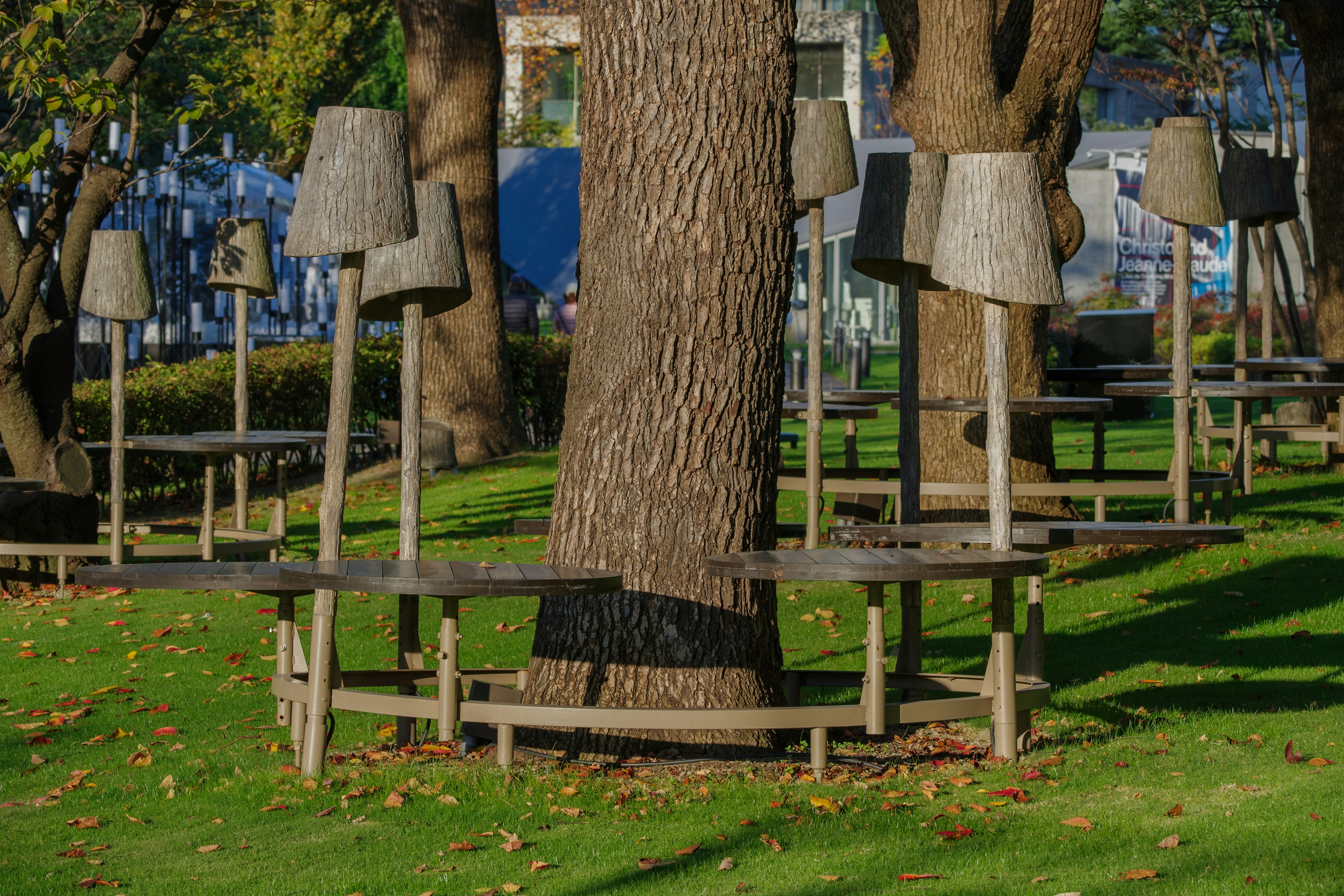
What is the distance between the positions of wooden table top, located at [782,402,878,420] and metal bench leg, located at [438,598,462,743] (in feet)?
15.2

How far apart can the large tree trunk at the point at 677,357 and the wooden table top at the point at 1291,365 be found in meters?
6.63

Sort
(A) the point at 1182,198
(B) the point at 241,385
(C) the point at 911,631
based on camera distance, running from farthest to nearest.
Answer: (B) the point at 241,385 → (A) the point at 1182,198 → (C) the point at 911,631

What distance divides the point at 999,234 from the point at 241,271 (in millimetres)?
5572

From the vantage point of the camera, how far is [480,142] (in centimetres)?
1636

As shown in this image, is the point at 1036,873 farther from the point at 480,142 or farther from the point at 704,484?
the point at 480,142

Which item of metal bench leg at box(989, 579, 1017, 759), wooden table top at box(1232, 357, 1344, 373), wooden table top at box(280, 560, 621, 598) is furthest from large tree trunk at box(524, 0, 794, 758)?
wooden table top at box(1232, 357, 1344, 373)

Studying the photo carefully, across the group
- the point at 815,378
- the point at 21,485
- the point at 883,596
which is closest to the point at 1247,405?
the point at 815,378

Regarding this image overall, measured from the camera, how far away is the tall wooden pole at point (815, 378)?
7.88 m

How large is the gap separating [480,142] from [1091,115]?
4163cm

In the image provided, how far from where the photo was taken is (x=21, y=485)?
9648 millimetres

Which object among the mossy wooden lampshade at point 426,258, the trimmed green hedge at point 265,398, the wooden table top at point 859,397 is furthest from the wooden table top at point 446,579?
the trimmed green hedge at point 265,398

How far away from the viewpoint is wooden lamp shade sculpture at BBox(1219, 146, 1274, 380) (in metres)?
11.7

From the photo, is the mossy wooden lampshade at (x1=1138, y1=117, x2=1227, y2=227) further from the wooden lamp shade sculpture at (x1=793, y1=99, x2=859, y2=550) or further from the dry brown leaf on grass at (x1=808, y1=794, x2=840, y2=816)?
the dry brown leaf on grass at (x1=808, y1=794, x2=840, y2=816)

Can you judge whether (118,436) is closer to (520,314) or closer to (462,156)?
(462,156)
